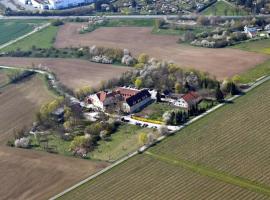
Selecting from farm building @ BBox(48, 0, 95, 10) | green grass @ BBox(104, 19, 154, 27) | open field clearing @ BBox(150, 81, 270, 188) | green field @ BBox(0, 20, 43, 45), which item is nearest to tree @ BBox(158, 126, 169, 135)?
open field clearing @ BBox(150, 81, 270, 188)

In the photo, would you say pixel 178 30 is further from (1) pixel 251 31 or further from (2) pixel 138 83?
(2) pixel 138 83

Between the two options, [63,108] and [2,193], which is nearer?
[2,193]

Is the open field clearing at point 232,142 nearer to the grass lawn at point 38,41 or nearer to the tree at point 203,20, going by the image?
the tree at point 203,20

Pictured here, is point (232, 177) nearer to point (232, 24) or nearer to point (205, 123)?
point (205, 123)

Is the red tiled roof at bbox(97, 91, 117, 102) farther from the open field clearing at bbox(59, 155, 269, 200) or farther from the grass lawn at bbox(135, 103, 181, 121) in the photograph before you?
the open field clearing at bbox(59, 155, 269, 200)

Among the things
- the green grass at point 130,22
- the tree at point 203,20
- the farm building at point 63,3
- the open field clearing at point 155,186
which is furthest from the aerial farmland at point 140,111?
the farm building at point 63,3

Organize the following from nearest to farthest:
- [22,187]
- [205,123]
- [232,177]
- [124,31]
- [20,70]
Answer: [232,177]
[22,187]
[205,123]
[20,70]
[124,31]

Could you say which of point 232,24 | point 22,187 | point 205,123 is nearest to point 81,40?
point 232,24
